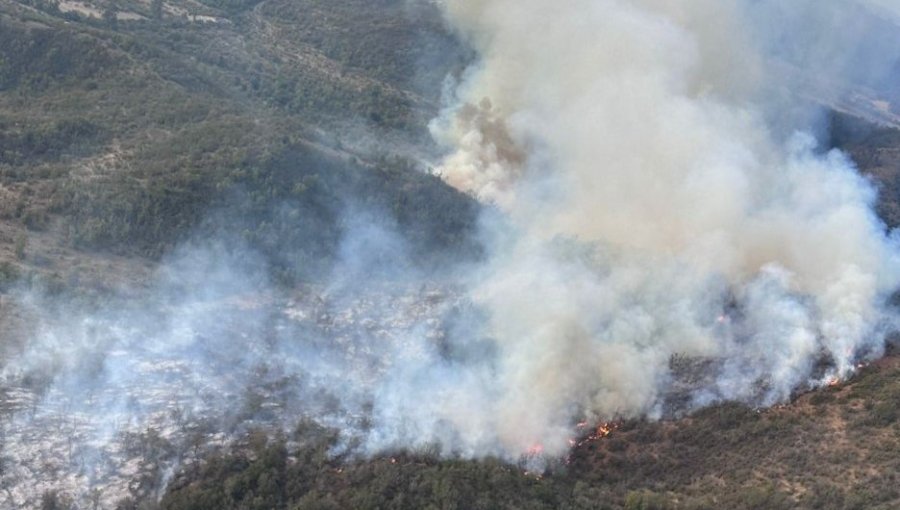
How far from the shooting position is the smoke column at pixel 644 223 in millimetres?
37906

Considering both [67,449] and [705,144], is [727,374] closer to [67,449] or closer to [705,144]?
[705,144]

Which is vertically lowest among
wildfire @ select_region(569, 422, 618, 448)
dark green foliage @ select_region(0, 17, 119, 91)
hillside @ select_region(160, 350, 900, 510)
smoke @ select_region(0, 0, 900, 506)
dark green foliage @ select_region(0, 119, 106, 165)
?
hillside @ select_region(160, 350, 900, 510)

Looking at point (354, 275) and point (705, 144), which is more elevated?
point (705, 144)

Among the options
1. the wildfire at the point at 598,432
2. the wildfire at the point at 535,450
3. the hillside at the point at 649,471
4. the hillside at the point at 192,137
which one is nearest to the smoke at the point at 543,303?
the wildfire at the point at 535,450

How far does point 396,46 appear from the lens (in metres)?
81.8

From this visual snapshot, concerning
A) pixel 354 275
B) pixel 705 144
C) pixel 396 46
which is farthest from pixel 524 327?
pixel 396 46

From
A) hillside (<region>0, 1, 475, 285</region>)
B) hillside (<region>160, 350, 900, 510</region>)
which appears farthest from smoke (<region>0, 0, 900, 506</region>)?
hillside (<region>0, 1, 475, 285</region>)

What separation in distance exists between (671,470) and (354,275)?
20232 mm

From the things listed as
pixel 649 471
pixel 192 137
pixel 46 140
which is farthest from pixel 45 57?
pixel 649 471

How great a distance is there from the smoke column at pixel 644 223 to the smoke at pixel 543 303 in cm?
15

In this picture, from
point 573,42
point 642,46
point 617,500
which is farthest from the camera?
point 573,42

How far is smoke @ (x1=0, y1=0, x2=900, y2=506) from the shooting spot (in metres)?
33.2

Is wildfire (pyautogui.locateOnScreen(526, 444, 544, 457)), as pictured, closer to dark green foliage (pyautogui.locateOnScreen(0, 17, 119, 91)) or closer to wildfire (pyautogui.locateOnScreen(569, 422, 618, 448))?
wildfire (pyautogui.locateOnScreen(569, 422, 618, 448))

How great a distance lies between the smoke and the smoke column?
5.9 inches
